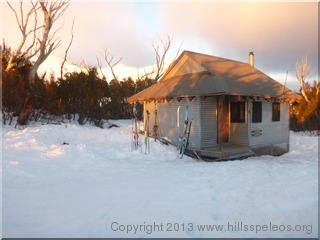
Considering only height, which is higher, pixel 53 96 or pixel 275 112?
pixel 53 96

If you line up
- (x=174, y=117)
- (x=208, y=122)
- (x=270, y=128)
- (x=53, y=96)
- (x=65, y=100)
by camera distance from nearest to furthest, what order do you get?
(x=208, y=122) < (x=174, y=117) < (x=270, y=128) < (x=53, y=96) < (x=65, y=100)

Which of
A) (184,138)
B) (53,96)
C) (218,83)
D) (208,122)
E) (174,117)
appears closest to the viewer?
(218,83)

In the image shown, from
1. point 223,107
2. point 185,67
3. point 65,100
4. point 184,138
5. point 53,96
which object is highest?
point 185,67

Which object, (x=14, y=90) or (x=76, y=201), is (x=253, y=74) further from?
(x=14, y=90)

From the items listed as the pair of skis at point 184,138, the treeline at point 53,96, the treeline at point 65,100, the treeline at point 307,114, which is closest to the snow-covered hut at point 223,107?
the pair of skis at point 184,138

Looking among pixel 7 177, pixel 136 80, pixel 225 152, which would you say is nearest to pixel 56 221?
pixel 7 177

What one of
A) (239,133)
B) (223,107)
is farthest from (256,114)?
(223,107)

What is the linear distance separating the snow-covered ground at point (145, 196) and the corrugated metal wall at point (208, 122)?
2.34 meters

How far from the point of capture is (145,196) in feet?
17.7

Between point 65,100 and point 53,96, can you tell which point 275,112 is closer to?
point 53,96

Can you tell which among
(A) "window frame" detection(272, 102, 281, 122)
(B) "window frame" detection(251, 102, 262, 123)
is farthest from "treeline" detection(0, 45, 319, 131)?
(B) "window frame" detection(251, 102, 262, 123)

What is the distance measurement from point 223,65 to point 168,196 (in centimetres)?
1020

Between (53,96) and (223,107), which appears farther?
(53,96)

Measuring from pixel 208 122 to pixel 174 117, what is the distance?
176 cm
